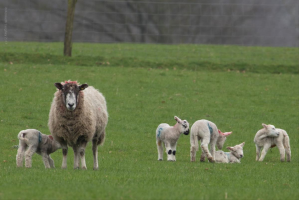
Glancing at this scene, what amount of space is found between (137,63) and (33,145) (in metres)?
21.1

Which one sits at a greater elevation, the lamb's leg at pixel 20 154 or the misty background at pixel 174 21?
the misty background at pixel 174 21

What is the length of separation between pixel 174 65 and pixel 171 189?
24.2 metres

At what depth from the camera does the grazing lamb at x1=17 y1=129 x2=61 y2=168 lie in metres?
12.8

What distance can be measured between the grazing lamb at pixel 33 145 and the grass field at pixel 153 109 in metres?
0.40

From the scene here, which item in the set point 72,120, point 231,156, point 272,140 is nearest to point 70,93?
point 72,120

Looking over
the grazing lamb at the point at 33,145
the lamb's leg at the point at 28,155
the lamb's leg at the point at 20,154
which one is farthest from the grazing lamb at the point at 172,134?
the lamb's leg at the point at 20,154

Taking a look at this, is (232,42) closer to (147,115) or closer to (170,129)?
(147,115)

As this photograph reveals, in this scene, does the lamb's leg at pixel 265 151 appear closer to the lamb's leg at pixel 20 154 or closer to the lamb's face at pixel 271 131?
Result: the lamb's face at pixel 271 131

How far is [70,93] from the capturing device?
12469 millimetres

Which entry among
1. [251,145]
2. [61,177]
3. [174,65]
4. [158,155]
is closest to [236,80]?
[174,65]

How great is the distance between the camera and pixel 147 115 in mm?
22891

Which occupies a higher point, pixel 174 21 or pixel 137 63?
pixel 174 21

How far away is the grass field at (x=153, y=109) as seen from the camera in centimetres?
1025

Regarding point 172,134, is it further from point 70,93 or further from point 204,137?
point 70,93
